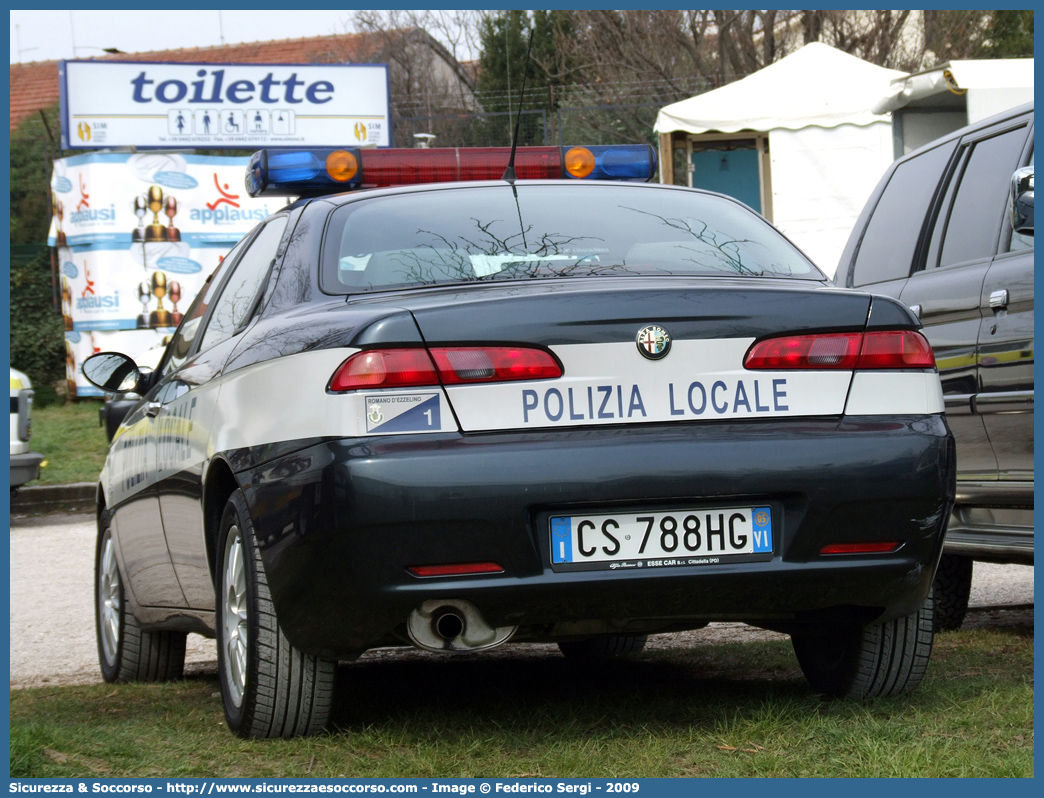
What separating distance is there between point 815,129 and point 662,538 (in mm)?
13352

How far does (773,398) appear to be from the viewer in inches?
137

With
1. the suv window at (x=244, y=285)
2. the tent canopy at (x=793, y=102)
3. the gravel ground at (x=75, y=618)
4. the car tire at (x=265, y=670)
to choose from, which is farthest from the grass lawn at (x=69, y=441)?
the car tire at (x=265, y=670)

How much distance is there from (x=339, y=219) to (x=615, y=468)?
4.30 ft

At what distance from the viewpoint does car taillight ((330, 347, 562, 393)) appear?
131 inches

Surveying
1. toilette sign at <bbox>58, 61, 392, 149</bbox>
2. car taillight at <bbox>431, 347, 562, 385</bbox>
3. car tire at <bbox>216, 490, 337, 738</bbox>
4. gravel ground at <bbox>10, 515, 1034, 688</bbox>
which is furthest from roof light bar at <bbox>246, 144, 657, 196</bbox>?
toilette sign at <bbox>58, 61, 392, 149</bbox>

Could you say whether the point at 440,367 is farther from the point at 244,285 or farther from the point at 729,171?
the point at 729,171

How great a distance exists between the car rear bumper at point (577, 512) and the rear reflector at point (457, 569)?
0.05ft

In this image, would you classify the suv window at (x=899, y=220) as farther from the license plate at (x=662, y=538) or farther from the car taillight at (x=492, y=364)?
the car taillight at (x=492, y=364)

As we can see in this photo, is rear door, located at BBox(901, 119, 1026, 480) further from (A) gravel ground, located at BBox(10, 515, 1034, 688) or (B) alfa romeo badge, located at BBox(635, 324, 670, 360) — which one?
(B) alfa romeo badge, located at BBox(635, 324, 670, 360)

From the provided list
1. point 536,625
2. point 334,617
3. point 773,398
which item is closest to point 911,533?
point 773,398

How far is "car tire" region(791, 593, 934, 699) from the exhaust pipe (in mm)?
1010

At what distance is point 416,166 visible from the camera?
5.83 m

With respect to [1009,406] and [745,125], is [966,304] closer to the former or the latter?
[1009,406]

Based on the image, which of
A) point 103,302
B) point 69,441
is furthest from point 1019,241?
point 103,302
